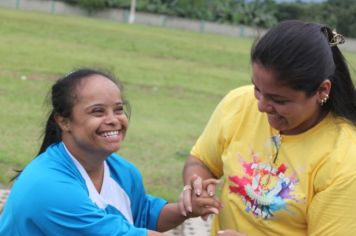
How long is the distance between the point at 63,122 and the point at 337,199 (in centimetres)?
115

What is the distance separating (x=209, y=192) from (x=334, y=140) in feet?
1.82

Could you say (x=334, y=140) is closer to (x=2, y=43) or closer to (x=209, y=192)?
(x=209, y=192)

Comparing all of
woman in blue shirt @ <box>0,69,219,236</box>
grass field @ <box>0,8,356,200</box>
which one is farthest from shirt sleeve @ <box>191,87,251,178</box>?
grass field @ <box>0,8,356,200</box>

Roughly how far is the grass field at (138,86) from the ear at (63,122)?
1.93 feet

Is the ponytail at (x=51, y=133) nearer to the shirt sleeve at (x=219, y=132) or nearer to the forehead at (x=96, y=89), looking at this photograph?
the forehead at (x=96, y=89)

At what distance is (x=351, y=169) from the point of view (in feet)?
7.59

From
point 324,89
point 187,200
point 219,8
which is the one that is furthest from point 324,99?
point 219,8

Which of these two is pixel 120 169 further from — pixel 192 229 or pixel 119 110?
pixel 192 229

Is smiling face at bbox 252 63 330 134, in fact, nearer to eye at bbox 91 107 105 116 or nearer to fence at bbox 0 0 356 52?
eye at bbox 91 107 105 116

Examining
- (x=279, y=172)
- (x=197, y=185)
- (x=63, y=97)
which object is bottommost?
(x=197, y=185)

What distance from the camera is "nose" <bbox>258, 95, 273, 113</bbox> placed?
92.5 inches

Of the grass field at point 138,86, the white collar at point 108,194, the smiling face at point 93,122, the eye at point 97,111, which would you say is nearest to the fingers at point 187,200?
the white collar at point 108,194

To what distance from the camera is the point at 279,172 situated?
2.52 meters

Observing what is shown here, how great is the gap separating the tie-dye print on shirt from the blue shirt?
44cm
